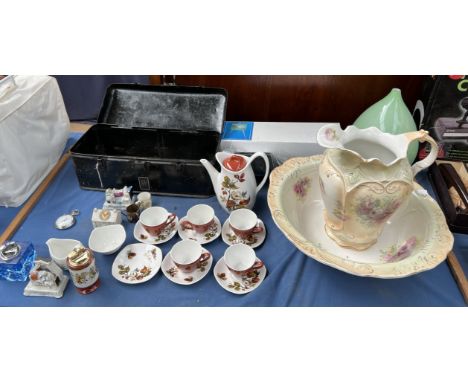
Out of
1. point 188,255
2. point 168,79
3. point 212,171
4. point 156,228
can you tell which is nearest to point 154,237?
point 156,228

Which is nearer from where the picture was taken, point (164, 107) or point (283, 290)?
point (283, 290)

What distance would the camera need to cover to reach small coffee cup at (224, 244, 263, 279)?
2.77 ft

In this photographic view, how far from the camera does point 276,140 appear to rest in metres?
1.13

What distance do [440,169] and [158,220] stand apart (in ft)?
2.90

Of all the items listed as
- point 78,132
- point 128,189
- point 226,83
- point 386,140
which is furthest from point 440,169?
point 78,132

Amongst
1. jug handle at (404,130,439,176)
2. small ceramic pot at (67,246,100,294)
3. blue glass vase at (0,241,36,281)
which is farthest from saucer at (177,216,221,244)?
jug handle at (404,130,439,176)

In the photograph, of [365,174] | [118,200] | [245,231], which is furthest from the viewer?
[118,200]

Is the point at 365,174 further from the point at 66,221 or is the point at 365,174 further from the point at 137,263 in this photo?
the point at 66,221

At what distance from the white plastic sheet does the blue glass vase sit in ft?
0.80

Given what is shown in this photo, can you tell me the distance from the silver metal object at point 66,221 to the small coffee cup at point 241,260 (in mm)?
484

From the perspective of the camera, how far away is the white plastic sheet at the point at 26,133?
40.3 inches

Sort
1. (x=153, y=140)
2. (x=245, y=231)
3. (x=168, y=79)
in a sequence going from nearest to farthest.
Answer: (x=245, y=231) → (x=153, y=140) → (x=168, y=79)

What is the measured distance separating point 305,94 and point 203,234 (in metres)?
0.70
